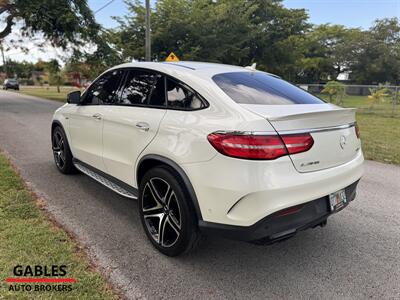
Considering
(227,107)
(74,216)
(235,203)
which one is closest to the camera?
(235,203)

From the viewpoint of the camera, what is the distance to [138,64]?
339cm

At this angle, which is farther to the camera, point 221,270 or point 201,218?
point 221,270

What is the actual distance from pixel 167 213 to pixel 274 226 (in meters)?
1.00

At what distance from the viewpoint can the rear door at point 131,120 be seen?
9.51ft

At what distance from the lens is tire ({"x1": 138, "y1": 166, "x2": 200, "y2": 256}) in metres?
2.52

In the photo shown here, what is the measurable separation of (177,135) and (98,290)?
1314 millimetres

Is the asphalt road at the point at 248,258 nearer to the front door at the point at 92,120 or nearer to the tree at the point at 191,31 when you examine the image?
the front door at the point at 92,120

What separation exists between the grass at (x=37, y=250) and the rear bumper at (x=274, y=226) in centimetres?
91

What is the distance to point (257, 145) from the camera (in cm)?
214

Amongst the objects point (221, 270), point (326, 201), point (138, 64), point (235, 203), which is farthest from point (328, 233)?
point (138, 64)

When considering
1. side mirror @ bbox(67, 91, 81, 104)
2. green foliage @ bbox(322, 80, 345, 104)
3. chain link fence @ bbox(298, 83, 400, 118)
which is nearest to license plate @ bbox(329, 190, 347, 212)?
side mirror @ bbox(67, 91, 81, 104)

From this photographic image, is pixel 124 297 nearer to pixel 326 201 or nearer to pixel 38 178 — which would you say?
pixel 326 201

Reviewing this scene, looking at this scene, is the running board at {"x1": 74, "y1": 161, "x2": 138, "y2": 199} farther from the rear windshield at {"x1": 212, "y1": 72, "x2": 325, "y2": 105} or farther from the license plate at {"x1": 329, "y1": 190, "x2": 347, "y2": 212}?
the license plate at {"x1": 329, "y1": 190, "x2": 347, "y2": 212}

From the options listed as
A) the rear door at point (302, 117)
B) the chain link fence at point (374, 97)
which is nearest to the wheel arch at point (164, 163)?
the rear door at point (302, 117)
